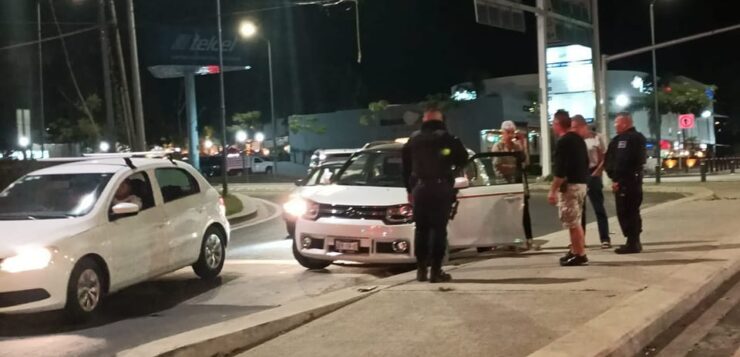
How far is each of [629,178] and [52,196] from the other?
6373 millimetres

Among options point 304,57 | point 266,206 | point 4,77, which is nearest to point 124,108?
point 266,206

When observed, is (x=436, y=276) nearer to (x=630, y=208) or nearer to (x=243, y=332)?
(x=243, y=332)

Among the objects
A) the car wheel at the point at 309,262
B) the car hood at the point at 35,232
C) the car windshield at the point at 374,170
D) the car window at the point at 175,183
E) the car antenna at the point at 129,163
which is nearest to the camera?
the car hood at the point at 35,232

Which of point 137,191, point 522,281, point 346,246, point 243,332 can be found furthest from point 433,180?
point 137,191

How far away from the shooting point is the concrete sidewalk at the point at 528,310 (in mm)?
5820

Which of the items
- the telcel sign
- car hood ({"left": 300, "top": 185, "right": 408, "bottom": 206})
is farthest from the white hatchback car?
the telcel sign

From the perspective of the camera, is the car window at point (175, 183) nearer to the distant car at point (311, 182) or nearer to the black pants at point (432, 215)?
the distant car at point (311, 182)

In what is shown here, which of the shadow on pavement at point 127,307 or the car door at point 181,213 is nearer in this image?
the shadow on pavement at point 127,307

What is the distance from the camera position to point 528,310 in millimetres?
6816

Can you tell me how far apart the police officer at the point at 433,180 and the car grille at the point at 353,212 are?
140 cm

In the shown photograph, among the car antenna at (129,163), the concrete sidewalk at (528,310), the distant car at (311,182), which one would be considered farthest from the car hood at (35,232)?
the distant car at (311,182)

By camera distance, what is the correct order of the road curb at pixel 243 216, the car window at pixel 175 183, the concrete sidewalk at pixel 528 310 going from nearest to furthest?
1. the concrete sidewalk at pixel 528 310
2. the car window at pixel 175 183
3. the road curb at pixel 243 216

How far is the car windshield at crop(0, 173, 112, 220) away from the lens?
27.7ft

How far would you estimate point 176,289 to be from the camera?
9.73 metres
